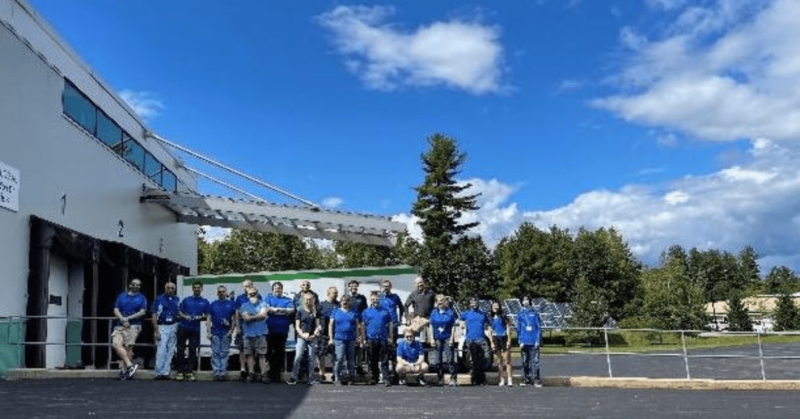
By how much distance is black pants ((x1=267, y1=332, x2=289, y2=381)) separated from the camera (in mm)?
14484

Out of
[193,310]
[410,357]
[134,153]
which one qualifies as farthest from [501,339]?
[134,153]

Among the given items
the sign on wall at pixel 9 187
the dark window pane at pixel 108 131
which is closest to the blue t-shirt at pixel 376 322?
the sign on wall at pixel 9 187

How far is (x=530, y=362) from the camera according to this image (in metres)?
14.9

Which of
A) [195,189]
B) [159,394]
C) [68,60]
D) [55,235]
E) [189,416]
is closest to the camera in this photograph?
[189,416]

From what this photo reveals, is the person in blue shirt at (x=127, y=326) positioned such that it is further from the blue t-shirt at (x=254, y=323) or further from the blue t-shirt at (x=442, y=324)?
the blue t-shirt at (x=442, y=324)

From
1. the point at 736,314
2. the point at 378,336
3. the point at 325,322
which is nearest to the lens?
the point at 378,336

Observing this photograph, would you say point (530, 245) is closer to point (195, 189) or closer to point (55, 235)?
point (195, 189)

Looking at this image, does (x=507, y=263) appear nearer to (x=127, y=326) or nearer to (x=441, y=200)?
(x=441, y=200)

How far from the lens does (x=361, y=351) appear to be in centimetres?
1550

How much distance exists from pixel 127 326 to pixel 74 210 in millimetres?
4987

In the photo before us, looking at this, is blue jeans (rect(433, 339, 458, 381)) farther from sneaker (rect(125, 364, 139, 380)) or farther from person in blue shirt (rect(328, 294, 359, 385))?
sneaker (rect(125, 364, 139, 380))

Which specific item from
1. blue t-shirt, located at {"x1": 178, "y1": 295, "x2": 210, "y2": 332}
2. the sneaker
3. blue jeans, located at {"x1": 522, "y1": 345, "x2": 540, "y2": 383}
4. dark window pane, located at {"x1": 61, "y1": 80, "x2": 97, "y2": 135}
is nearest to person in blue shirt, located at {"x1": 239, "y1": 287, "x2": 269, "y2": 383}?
blue t-shirt, located at {"x1": 178, "y1": 295, "x2": 210, "y2": 332}

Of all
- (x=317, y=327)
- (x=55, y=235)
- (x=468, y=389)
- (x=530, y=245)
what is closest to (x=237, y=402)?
(x=317, y=327)

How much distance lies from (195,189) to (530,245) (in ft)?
137
